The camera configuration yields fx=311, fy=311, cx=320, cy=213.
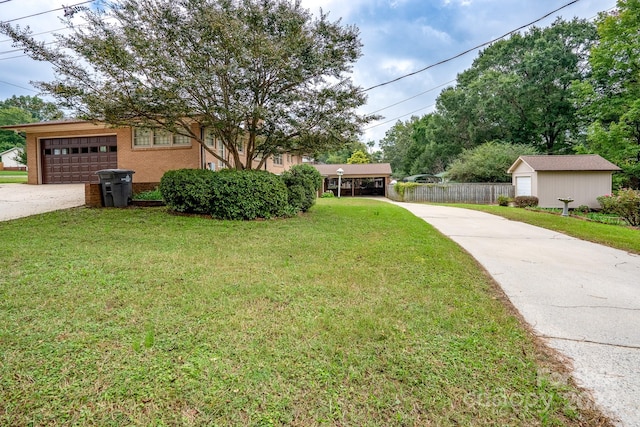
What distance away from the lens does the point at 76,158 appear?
14.1m

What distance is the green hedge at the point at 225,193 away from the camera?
25.7 ft

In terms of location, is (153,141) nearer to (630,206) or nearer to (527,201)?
(630,206)

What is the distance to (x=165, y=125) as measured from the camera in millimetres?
8227

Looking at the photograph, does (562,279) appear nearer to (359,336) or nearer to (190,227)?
(359,336)

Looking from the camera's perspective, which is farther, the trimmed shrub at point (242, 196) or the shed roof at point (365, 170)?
the shed roof at point (365, 170)

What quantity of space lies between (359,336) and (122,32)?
28.1ft

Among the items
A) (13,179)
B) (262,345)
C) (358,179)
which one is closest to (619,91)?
(358,179)

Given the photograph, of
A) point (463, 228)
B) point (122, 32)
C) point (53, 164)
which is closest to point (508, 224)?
point (463, 228)

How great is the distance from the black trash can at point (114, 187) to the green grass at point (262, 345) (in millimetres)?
5186

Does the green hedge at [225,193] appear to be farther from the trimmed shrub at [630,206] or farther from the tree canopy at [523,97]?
the tree canopy at [523,97]

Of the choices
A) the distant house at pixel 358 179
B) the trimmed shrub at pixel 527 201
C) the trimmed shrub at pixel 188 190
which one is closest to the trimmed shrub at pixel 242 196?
the trimmed shrub at pixel 188 190

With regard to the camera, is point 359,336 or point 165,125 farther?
point 165,125

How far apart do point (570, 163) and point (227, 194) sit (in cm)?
1796

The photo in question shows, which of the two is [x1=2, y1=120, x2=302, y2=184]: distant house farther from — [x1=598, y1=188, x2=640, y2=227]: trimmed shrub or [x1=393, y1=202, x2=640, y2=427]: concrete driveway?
[x1=598, y1=188, x2=640, y2=227]: trimmed shrub
